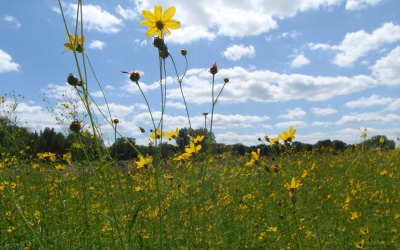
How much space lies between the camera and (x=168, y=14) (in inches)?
52.4

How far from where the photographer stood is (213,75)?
5.85ft

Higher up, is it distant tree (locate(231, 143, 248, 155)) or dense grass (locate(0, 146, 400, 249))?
distant tree (locate(231, 143, 248, 155))

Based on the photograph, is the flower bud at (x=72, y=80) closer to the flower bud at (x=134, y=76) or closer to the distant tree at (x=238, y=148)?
the flower bud at (x=134, y=76)

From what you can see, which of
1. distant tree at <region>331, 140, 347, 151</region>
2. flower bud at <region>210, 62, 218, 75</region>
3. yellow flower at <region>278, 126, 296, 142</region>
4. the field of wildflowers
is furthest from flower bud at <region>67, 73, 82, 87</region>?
distant tree at <region>331, 140, 347, 151</region>

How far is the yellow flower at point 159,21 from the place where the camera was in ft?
4.34

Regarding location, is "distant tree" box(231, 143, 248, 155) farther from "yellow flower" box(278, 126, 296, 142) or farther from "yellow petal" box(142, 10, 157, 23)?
"yellow petal" box(142, 10, 157, 23)

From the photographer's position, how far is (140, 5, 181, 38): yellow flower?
4.34 feet

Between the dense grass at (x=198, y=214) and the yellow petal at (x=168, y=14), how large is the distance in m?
0.55

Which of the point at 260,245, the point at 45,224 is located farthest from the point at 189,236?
the point at 45,224

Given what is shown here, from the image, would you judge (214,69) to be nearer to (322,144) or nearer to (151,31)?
(151,31)

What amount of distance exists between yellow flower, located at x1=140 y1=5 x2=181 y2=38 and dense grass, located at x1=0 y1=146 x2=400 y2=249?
51cm

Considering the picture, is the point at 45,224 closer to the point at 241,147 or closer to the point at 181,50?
the point at 181,50

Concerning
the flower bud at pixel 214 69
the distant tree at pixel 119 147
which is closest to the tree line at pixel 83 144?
the distant tree at pixel 119 147

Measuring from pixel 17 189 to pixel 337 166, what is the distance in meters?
4.81
